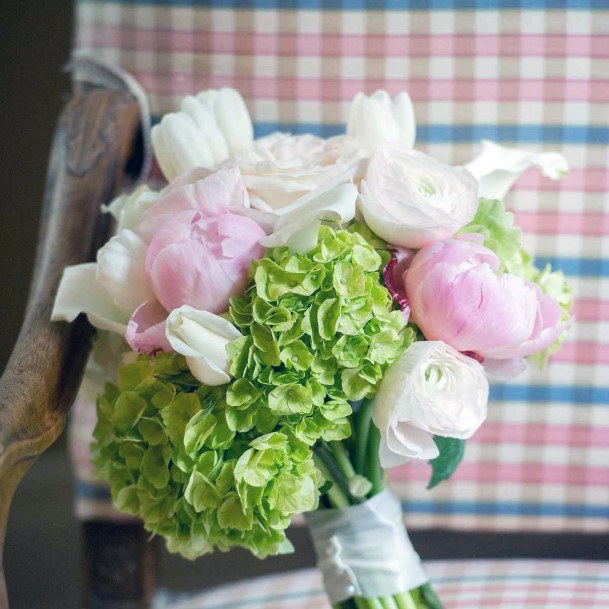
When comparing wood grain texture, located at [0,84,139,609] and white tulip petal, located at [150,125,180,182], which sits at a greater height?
white tulip petal, located at [150,125,180,182]

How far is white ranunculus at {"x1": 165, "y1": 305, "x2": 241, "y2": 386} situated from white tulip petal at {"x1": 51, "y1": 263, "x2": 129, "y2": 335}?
0.29 ft

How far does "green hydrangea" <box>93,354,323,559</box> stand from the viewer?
488 millimetres

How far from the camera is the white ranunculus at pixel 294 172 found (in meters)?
0.54

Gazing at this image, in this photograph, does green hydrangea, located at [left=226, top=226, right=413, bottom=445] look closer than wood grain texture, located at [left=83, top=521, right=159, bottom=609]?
Yes

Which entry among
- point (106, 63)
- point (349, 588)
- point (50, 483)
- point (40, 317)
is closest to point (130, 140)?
point (106, 63)

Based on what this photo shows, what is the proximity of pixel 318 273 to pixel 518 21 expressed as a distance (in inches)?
19.0

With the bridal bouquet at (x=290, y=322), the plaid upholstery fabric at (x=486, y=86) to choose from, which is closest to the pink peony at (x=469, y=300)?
the bridal bouquet at (x=290, y=322)

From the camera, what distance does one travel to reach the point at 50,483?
6.33ft

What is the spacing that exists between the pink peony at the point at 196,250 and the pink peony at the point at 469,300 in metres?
0.10

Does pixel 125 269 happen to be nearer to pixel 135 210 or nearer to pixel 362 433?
pixel 135 210

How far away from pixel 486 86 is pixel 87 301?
49 centimetres

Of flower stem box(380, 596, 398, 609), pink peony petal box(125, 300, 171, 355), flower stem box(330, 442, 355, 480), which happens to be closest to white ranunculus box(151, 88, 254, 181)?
pink peony petal box(125, 300, 171, 355)

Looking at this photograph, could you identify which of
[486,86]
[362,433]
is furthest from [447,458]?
[486,86]

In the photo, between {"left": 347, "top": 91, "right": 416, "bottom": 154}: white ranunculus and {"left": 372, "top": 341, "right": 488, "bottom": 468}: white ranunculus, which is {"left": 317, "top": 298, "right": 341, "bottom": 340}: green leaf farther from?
{"left": 347, "top": 91, "right": 416, "bottom": 154}: white ranunculus
